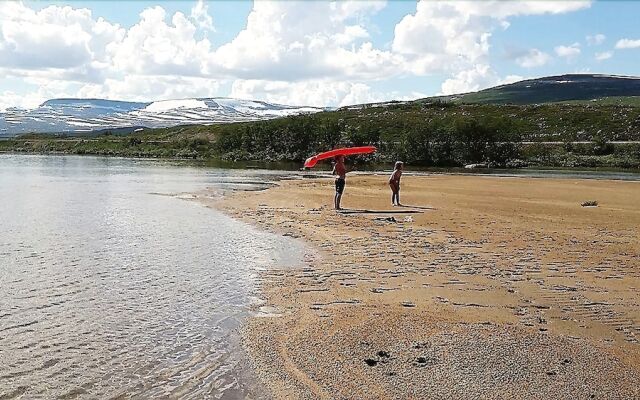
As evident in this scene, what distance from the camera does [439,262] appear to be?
51.7 feet

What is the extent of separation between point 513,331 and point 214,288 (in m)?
6.40

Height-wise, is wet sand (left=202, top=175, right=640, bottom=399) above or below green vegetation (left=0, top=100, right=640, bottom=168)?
below

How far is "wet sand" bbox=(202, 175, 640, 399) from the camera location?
8.17 m

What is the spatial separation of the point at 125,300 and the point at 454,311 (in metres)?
6.35

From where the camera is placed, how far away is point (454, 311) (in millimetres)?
11367

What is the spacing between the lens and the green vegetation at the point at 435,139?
8888 centimetres

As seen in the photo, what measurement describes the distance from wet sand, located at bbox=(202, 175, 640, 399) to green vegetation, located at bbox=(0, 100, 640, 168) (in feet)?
220

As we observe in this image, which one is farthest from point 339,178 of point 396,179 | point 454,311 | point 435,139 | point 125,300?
point 435,139

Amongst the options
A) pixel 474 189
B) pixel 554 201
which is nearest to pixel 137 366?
pixel 554 201

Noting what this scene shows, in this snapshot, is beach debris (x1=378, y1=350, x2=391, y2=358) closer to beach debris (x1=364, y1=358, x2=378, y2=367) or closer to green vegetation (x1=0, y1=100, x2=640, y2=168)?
beach debris (x1=364, y1=358, x2=378, y2=367)

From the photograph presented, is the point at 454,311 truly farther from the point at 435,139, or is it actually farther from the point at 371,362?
the point at 435,139

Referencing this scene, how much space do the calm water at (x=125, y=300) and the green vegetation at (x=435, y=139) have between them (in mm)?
69065

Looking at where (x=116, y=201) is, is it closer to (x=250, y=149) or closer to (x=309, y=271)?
(x=309, y=271)

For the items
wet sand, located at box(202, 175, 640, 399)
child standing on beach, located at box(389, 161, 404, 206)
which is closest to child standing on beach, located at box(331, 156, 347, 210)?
child standing on beach, located at box(389, 161, 404, 206)
